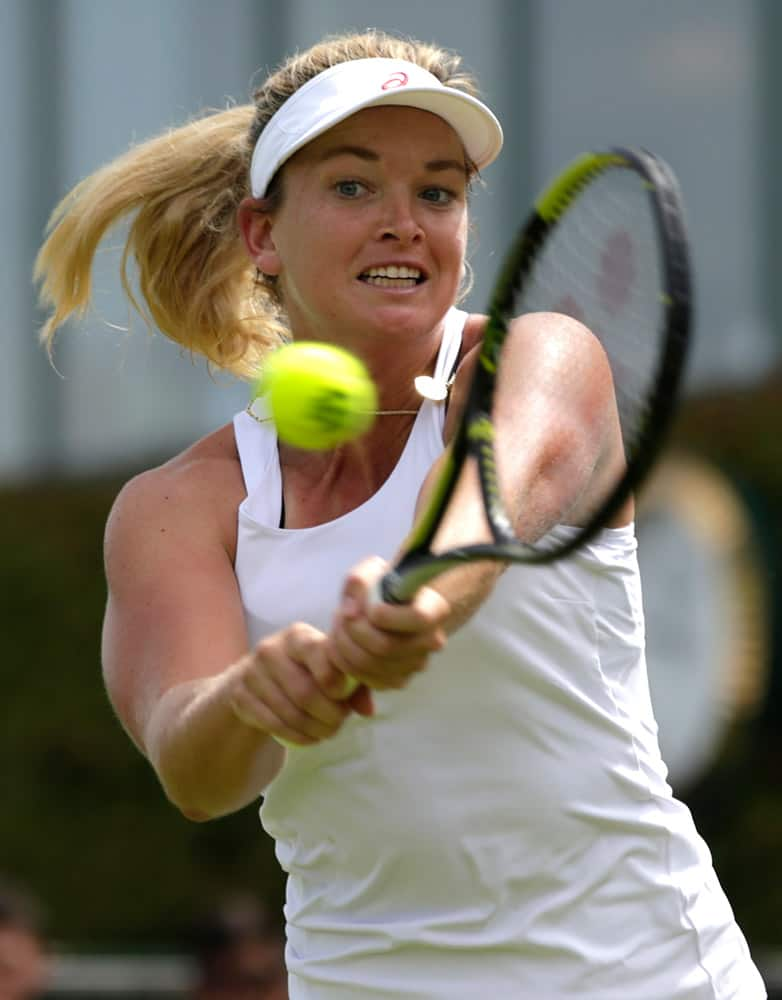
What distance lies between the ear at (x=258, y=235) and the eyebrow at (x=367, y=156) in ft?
0.80

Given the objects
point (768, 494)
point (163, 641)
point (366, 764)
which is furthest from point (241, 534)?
point (768, 494)

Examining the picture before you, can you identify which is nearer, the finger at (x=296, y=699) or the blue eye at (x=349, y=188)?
the finger at (x=296, y=699)

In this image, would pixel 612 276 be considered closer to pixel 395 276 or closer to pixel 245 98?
pixel 395 276

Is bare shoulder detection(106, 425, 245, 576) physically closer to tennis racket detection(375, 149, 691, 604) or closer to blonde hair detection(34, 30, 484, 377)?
blonde hair detection(34, 30, 484, 377)

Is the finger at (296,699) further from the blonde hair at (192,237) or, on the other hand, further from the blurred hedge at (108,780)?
the blurred hedge at (108,780)

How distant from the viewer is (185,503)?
331 centimetres

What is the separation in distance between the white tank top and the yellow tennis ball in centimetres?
24

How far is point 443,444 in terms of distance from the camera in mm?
3205

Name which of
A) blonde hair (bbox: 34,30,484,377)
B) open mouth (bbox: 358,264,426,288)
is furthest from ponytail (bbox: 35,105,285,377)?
open mouth (bbox: 358,264,426,288)

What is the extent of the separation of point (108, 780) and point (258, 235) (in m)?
4.65

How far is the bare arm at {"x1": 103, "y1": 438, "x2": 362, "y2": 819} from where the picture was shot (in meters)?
2.63

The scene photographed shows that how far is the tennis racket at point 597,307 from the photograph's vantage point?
2471 mm

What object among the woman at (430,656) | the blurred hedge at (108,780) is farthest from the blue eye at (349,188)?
the blurred hedge at (108,780)

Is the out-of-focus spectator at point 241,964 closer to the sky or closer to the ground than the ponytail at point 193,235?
closer to the ground
